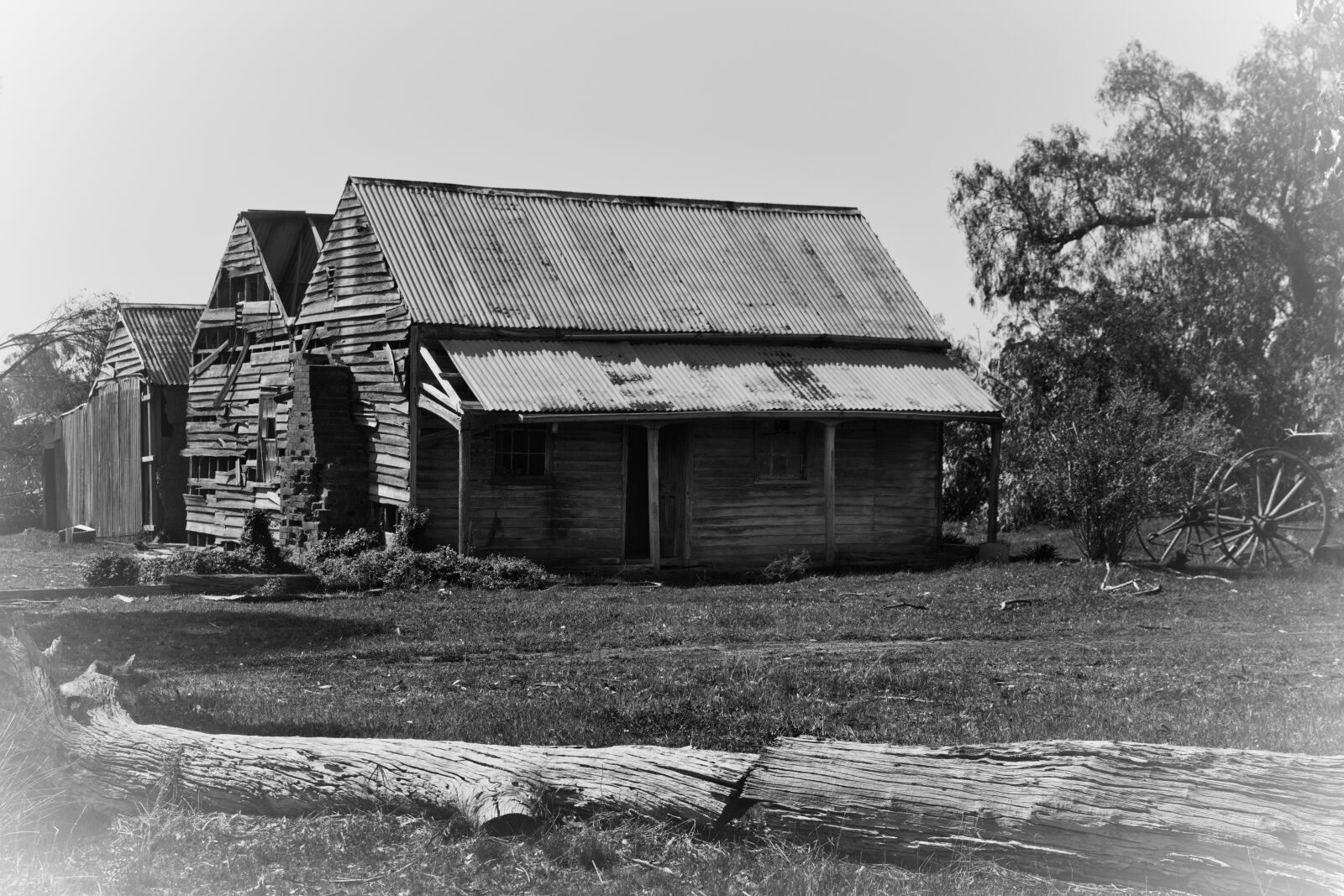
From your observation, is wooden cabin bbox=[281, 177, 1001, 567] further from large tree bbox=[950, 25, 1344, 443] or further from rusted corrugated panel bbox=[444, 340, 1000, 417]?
large tree bbox=[950, 25, 1344, 443]

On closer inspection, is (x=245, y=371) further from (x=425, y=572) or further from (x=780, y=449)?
(x=780, y=449)

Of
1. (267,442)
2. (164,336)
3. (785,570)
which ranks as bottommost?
(785,570)

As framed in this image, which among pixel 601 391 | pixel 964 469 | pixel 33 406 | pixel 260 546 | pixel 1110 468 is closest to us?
pixel 260 546

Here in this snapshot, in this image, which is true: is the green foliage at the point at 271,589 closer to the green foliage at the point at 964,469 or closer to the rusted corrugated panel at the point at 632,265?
the rusted corrugated panel at the point at 632,265

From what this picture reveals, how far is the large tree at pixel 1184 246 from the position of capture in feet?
106

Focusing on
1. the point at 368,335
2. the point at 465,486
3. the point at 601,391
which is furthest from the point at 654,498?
the point at 368,335

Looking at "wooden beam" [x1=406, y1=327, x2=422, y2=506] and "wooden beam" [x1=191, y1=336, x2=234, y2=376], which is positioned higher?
"wooden beam" [x1=191, y1=336, x2=234, y2=376]

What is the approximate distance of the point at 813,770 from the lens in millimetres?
6934

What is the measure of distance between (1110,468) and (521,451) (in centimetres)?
971

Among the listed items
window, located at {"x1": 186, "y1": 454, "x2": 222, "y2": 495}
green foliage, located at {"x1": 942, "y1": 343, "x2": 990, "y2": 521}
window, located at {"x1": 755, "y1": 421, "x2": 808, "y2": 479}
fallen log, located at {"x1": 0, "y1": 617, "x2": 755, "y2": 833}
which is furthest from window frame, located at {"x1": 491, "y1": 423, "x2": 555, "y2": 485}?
fallen log, located at {"x1": 0, "y1": 617, "x2": 755, "y2": 833}

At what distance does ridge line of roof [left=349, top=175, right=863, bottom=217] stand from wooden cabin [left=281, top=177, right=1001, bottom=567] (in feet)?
0.25

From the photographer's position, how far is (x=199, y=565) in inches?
808

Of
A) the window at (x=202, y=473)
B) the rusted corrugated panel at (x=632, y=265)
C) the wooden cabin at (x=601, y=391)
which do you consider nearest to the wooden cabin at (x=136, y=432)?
the window at (x=202, y=473)

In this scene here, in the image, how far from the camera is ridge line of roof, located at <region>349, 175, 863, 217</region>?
89.8 feet
